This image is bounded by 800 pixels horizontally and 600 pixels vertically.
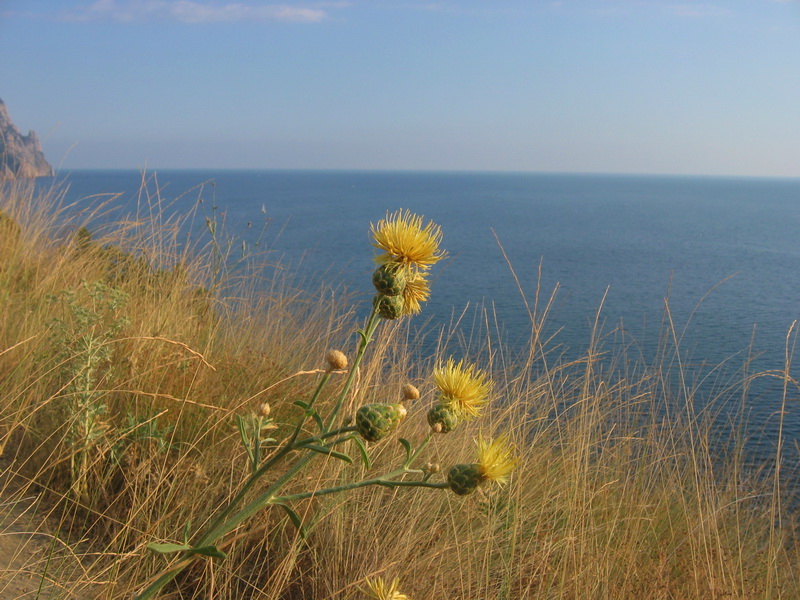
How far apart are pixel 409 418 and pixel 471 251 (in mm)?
21303

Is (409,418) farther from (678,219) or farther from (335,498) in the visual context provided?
(678,219)

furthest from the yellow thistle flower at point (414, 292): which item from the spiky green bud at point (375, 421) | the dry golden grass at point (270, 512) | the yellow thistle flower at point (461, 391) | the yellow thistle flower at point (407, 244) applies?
the dry golden grass at point (270, 512)

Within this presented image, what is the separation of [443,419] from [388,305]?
0.77ft

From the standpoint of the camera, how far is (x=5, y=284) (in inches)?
154

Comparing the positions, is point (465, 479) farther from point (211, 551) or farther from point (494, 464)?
point (211, 551)

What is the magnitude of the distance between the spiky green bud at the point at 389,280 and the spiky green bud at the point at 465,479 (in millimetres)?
327

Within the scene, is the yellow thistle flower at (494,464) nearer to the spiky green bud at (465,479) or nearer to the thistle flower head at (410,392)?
the spiky green bud at (465,479)

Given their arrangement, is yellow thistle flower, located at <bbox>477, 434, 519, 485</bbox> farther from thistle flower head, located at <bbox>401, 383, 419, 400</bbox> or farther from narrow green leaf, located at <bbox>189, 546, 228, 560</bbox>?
narrow green leaf, located at <bbox>189, 546, 228, 560</bbox>

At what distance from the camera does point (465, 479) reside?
1079 mm

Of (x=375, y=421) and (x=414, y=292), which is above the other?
(x=414, y=292)

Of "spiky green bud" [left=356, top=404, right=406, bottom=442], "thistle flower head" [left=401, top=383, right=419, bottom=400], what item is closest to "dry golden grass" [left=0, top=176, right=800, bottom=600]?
"thistle flower head" [left=401, top=383, right=419, bottom=400]

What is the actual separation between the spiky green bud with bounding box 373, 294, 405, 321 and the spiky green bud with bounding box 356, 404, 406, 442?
186 mm

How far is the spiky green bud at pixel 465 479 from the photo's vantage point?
3.51 feet

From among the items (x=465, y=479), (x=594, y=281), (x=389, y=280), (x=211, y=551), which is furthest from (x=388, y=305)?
(x=594, y=281)
